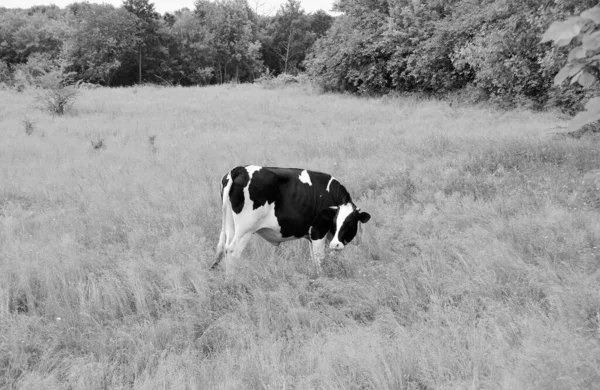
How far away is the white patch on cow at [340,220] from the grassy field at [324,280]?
0.76 ft

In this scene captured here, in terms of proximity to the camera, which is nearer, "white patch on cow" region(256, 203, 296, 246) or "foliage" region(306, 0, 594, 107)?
"white patch on cow" region(256, 203, 296, 246)

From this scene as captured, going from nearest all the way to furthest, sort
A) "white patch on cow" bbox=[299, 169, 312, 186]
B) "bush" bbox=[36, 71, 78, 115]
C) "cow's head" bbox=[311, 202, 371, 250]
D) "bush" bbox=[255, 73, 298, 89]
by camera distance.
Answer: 1. "cow's head" bbox=[311, 202, 371, 250]
2. "white patch on cow" bbox=[299, 169, 312, 186]
3. "bush" bbox=[36, 71, 78, 115]
4. "bush" bbox=[255, 73, 298, 89]

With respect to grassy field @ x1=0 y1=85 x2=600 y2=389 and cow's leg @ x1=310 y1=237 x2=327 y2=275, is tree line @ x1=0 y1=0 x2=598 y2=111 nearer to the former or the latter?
grassy field @ x1=0 y1=85 x2=600 y2=389

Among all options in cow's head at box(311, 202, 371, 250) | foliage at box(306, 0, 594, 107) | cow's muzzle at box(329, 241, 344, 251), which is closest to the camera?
cow's muzzle at box(329, 241, 344, 251)

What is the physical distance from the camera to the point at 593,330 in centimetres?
352

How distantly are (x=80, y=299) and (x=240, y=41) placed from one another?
181ft

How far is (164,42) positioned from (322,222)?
171 ft

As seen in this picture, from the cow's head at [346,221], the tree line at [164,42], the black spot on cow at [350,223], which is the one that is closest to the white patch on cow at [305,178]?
the cow's head at [346,221]

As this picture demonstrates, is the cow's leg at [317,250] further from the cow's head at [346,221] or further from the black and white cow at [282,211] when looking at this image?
the cow's head at [346,221]

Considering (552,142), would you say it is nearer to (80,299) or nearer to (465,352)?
(465,352)

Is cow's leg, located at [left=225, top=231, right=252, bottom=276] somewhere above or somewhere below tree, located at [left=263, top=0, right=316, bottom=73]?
below

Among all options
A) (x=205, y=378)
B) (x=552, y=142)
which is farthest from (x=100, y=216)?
(x=552, y=142)

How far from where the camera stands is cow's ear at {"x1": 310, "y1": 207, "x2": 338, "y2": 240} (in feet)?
18.0

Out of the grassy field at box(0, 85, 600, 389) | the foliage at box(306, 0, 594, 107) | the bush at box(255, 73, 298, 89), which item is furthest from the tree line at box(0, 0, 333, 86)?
the grassy field at box(0, 85, 600, 389)
